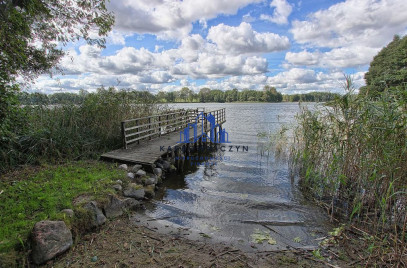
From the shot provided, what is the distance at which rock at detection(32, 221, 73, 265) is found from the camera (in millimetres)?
2850

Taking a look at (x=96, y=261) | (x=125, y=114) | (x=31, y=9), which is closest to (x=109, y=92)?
(x=125, y=114)

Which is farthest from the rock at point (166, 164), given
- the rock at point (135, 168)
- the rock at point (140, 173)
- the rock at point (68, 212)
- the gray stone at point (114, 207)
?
the rock at point (68, 212)

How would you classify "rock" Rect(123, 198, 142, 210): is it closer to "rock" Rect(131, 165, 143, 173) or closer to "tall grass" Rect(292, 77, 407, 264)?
"rock" Rect(131, 165, 143, 173)

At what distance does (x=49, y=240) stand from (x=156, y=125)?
778 cm

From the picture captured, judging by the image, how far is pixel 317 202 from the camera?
5.80m

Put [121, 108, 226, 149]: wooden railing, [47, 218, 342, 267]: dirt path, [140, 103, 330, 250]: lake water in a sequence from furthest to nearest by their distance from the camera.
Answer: [121, 108, 226, 149]: wooden railing, [140, 103, 330, 250]: lake water, [47, 218, 342, 267]: dirt path

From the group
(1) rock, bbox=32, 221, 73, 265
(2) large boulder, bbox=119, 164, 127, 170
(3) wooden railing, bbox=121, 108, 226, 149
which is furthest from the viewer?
(3) wooden railing, bbox=121, 108, 226, 149

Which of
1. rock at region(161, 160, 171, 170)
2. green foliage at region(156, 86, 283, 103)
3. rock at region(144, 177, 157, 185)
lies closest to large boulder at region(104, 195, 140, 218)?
rock at region(144, 177, 157, 185)

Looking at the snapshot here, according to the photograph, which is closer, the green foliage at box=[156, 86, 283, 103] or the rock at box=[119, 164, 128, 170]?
the rock at box=[119, 164, 128, 170]

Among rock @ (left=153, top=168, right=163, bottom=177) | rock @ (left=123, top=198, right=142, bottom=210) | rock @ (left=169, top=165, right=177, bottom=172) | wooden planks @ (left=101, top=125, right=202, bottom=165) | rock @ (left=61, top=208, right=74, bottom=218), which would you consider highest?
wooden planks @ (left=101, top=125, right=202, bottom=165)

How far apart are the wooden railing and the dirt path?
4.67 metres

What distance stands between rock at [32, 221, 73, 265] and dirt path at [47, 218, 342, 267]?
0.12 metres

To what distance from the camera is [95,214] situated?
12.9 ft

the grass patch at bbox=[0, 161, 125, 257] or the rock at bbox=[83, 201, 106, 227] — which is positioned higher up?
the grass patch at bbox=[0, 161, 125, 257]
